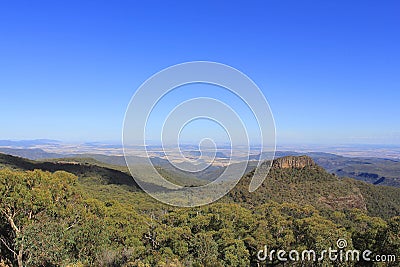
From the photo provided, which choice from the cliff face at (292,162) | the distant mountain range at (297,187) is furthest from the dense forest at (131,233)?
the cliff face at (292,162)

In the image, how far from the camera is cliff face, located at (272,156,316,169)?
91.8m

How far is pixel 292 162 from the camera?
93.2 m

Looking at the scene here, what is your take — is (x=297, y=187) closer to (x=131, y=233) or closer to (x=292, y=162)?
(x=292, y=162)

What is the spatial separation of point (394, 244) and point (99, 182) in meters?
68.8

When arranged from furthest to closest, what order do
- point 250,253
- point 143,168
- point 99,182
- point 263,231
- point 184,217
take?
point 99,182
point 184,217
point 263,231
point 250,253
point 143,168

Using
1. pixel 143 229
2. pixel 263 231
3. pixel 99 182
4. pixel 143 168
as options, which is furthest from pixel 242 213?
pixel 99 182

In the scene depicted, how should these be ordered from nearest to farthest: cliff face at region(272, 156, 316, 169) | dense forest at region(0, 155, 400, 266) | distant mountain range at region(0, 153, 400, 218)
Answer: dense forest at region(0, 155, 400, 266) < distant mountain range at region(0, 153, 400, 218) < cliff face at region(272, 156, 316, 169)

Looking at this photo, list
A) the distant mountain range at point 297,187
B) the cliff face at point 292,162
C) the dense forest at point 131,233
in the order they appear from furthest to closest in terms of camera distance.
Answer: the cliff face at point 292,162 < the distant mountain range at point 297,187 < the dense forest at point 131,233

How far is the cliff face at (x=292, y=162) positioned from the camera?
91.8 m

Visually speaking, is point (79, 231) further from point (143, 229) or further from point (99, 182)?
point (99, 182)

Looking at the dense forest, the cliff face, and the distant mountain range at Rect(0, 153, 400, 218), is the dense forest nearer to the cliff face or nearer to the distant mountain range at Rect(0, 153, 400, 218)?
the distant mountain range at Rect(0, 153, 400, 218)

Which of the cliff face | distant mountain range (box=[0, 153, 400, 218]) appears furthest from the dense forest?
the cliff face

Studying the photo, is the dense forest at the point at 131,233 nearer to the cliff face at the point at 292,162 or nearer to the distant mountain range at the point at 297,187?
the distant mountain range at the point at 297,187

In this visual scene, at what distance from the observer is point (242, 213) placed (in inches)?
1093
